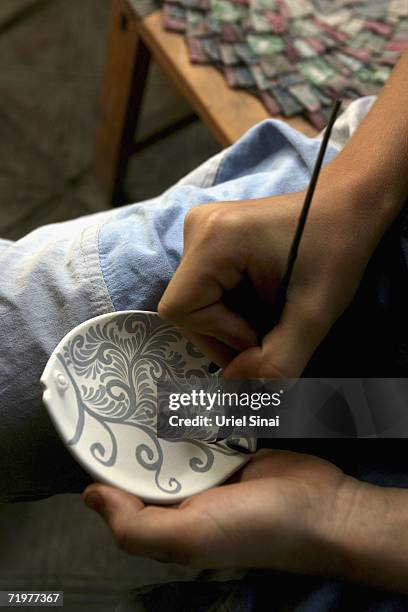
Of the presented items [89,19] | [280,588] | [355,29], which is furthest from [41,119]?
[280,588]

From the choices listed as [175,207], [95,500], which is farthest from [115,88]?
[95,500]

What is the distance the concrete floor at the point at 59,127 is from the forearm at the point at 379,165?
0.70 m

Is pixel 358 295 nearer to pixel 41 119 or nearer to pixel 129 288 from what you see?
pixel 129 288

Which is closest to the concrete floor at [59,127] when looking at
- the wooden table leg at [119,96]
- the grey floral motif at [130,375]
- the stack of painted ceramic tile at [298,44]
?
the wooden table leg at [119,96]

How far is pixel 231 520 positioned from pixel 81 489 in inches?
9.5

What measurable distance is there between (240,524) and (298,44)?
0.66 metres

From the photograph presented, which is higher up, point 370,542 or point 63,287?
point 63,287

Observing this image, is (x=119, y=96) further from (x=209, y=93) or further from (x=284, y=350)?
(x=284, y=350)

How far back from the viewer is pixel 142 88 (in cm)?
104

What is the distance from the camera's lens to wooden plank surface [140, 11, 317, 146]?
32.9 inches

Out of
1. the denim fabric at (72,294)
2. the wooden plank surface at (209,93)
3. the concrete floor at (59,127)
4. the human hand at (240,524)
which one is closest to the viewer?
the human hand at (240,524)

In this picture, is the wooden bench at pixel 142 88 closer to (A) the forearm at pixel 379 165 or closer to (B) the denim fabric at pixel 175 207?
(B) the denim fabric at pixel 175 207

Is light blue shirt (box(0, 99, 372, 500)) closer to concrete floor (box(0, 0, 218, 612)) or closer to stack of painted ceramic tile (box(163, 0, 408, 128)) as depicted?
stack of painted ceramic tile (box(163, 0, 408, 128))

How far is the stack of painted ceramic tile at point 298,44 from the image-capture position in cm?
86
